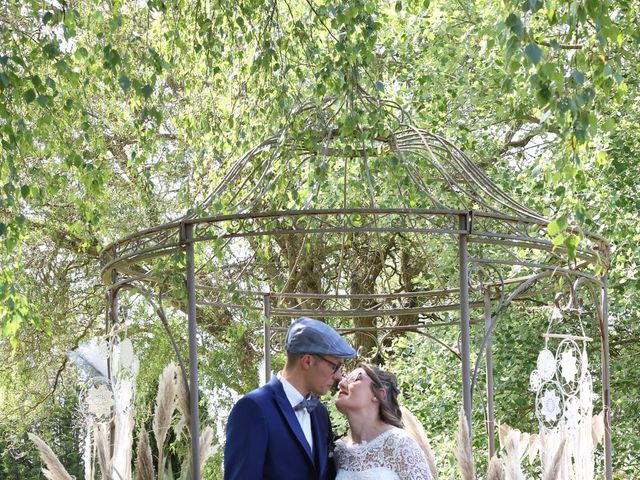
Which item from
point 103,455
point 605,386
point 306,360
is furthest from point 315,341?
point 605,386

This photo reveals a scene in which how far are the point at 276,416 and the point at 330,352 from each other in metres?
0.23

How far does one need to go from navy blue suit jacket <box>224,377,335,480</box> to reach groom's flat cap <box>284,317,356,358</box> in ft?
0.41

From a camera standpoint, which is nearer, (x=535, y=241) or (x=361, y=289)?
(x=535, y=241)

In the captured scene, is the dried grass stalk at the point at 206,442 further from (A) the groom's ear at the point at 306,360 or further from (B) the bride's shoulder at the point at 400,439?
(B) the bride's shoulder at the point at 400,439

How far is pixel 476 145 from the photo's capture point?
885 cm

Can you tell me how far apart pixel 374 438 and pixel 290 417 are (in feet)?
1.59

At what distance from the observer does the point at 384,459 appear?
3410 mm

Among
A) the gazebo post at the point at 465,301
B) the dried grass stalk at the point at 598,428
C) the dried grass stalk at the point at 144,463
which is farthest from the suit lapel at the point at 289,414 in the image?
the dried grass stalk at the point at 598,428

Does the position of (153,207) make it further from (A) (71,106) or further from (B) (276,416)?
(B) (276,416)

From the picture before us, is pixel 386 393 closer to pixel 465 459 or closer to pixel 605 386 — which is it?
pixel 465 459

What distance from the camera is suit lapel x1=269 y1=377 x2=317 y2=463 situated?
10.0 ft

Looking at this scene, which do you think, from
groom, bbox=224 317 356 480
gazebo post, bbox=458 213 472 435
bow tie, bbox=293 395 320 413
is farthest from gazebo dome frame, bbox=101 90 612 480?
bow tie, bbox=293 395 320 413

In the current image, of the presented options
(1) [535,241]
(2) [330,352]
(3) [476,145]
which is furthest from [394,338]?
(2) [330,352]

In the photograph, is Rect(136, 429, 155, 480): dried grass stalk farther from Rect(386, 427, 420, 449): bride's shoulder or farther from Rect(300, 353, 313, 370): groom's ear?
Rect(386, 427, 420, 449): bride's shoulder
